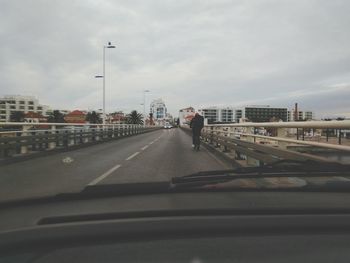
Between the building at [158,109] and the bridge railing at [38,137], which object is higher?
the building at [158,109]


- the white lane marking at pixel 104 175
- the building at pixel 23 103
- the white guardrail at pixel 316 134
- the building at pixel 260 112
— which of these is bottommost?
the white lane marking at pixel 104 175

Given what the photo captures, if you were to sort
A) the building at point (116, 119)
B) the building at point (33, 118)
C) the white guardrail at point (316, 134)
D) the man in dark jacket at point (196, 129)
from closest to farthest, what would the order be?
the white guardrail at point (316, 134)
the man in dark jacket at point (196, 129)
the building at point (33, 118)
the building at point (116, 119)

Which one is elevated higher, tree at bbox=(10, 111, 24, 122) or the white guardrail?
tree at bbox=(10, 111, 24, 122)

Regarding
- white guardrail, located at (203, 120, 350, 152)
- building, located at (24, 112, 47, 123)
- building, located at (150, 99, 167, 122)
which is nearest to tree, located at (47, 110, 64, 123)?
building, located at (24, 112, 47, 123)

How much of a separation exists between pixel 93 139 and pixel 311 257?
2566cm

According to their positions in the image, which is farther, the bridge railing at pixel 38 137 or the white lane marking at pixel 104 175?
the bridge railing at pixel 38 137

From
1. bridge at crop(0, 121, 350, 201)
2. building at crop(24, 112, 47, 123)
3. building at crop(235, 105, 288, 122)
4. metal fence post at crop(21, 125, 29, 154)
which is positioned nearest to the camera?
bridge at crop(0, 121, 350, 201)

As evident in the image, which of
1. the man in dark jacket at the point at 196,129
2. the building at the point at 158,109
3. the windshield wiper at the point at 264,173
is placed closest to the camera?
the windshield wiper at the point at 264,173

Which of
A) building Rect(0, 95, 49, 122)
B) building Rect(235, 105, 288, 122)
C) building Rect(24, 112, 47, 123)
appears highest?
building Rect(0, 95, 49, 122)

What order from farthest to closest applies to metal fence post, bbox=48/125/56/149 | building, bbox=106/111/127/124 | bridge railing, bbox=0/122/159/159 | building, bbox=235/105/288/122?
building, bbox=106/111/127/124 < building, bbox=235/105/288/122 < metal fence post, bbox=48/125/56/149 < bridge railing, bbox=0/122/159/159

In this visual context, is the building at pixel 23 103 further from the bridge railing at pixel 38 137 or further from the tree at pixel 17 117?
the bridge railing at pixel 38 137

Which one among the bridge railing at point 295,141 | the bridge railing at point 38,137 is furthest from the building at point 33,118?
the bridge railing at point 295,141

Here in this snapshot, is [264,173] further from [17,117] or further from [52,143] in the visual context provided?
[17,117]

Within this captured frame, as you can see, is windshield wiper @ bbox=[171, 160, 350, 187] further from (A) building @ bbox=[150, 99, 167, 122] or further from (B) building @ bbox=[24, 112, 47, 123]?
(A) building @ bbox=[150, 99, 167, 122]
